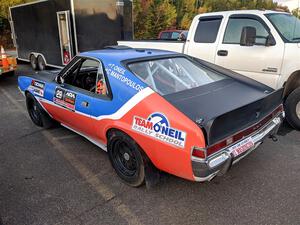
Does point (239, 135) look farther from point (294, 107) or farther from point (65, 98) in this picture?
point (294, 107)

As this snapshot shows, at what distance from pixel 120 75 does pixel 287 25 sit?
146 inches

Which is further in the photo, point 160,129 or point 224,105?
point 224,105

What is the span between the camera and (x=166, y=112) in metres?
2.58

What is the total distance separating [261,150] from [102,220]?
99.5 inches

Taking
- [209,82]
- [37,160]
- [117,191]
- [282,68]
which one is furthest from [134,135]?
[282,68]

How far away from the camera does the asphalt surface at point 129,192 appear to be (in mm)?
2691

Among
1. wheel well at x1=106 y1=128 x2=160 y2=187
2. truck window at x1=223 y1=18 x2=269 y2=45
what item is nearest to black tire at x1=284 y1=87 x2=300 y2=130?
truck window at x1=223 y1=18 x2=269 y2=45

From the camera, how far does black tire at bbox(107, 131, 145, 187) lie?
2.91 meters

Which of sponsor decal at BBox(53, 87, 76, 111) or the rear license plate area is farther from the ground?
sponsor decal at BBox(53, 87, 76, 111)

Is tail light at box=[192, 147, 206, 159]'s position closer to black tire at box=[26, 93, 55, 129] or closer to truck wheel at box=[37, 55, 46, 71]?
black tire at box=[26, 93, 55, 129]

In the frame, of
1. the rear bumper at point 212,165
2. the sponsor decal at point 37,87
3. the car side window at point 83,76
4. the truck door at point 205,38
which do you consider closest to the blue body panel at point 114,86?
the car side window at point 83,76

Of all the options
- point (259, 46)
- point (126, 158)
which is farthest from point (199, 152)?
point (259, 46)

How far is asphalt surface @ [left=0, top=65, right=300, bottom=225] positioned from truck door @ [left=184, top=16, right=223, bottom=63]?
91.2 inches

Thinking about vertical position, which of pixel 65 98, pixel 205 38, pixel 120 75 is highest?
pixel 205 38
